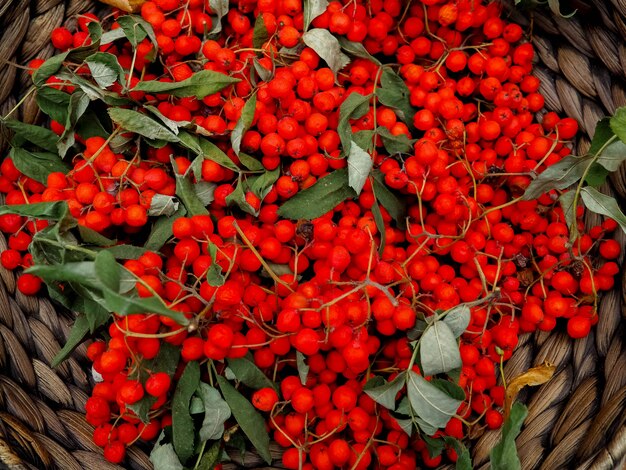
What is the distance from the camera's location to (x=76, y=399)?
5.12 ft

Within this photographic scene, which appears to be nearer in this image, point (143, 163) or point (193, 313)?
point (193, 313)

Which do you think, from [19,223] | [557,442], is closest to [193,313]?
[19,223]

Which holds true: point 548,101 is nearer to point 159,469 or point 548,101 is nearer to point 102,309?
point 102,309

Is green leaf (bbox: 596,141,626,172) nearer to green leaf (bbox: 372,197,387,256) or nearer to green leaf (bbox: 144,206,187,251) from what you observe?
green leaf (bbox: 372,197,387,256)

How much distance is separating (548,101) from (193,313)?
47.3 inches

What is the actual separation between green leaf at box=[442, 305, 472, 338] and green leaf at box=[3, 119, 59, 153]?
1.17 metres

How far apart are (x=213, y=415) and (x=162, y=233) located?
48 cm

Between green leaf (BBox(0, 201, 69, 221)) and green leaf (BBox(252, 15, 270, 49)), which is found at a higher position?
green leaf (BBox(252, 15, 270, 49))

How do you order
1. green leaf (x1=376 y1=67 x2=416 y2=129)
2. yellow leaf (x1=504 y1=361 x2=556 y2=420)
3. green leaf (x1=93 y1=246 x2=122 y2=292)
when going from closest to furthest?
green leaf (x1=93 y1=246 x2=122 y2=292)
yellow leaf (x1=504 y1=361 x2=556 y2=420)
green leaf (x1=376 y1=67 x2=416 y2=129)

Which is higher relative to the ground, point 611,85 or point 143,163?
point 611,85

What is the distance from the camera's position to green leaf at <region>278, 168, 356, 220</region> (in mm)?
1438

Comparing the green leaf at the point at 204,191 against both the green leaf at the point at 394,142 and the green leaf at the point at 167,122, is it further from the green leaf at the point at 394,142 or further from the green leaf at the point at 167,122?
the green leaf at the point at 394,142

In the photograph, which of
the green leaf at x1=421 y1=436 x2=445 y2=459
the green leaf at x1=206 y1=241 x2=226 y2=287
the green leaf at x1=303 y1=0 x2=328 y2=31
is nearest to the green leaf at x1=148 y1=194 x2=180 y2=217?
the green leaf at x1=206 y1=241 x2=226 y2=287

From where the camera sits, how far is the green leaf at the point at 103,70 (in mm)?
1458
